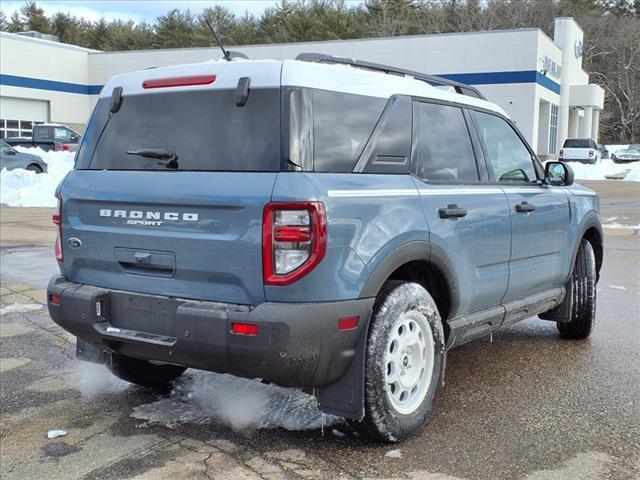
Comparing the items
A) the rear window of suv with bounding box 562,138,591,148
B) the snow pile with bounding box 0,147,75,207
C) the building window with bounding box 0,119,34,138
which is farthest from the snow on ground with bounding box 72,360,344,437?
the building window with bounding box 0,119,34,138

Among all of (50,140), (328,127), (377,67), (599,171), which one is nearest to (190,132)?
(328,127)

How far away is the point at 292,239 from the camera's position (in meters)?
3.23

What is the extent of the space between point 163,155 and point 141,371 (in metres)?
1.62

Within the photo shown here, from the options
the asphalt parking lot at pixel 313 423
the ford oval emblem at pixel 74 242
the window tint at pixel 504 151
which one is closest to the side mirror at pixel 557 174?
the window tint at pixel 504 151

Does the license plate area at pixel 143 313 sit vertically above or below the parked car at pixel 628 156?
below

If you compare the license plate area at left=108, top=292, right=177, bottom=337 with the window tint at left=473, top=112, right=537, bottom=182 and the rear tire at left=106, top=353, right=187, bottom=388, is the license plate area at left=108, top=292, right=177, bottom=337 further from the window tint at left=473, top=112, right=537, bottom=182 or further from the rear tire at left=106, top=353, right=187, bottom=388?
the window tint at left=473, top=112, right=537, bottom=182

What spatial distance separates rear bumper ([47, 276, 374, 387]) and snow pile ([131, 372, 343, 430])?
65 centimetres

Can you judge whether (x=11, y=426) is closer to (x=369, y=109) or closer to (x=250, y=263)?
(x=250, y=263)

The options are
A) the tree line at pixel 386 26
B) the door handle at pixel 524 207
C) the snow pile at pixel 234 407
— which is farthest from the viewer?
the tree line at pixel 386 26

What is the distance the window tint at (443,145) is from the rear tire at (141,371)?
2189 millimetres

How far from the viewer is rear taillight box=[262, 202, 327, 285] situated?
3215mm

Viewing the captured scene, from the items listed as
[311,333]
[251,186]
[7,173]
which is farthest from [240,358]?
[7,173]

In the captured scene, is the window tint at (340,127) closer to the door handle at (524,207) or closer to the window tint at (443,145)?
the window tint at (443,145)

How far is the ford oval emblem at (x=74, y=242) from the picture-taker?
12.9 feet
